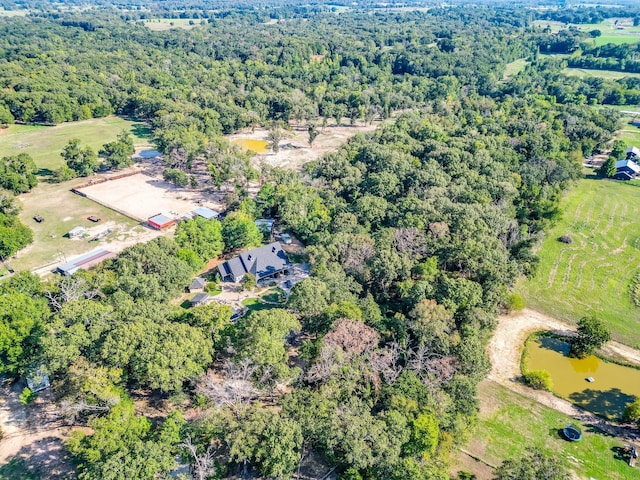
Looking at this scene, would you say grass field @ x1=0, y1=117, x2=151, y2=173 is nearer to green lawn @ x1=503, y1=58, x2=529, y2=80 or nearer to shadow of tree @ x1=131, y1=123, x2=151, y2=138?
shadow of tree @ x1=131, y1=123, x2=151, y2=138

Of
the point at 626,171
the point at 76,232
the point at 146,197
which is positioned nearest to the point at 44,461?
the point at 76,232

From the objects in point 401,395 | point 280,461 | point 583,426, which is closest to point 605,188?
point 583,426

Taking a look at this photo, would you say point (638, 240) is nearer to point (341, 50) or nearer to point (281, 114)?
point (281, 114)

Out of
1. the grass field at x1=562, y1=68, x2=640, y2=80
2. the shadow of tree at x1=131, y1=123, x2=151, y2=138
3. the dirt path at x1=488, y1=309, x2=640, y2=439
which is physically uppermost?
the grass field at x1=562, y1=68, x2=640, y2=80

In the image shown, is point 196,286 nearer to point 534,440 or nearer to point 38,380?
point 38,380

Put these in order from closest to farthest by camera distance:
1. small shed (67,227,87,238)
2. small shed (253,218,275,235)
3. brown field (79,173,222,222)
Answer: small shed (67,227,87,238) → small shed (253,218,275,235) → brown field (79,173,222,222)

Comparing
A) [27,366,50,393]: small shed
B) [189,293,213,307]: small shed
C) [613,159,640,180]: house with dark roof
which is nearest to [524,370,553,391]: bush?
[189,293,213,307]: small shed
